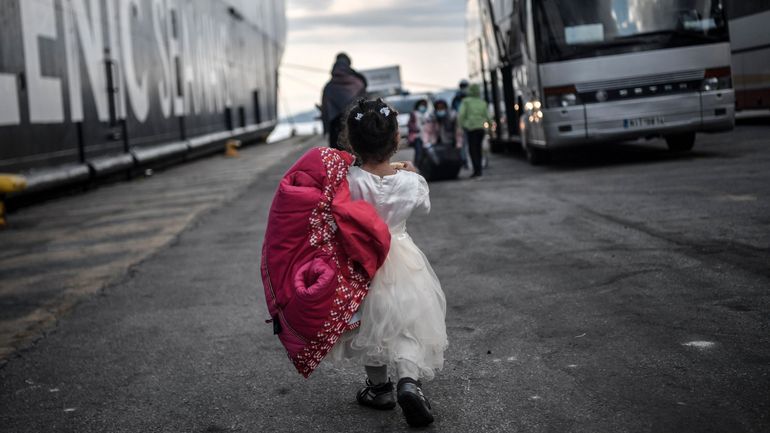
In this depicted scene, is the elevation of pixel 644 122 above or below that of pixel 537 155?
above

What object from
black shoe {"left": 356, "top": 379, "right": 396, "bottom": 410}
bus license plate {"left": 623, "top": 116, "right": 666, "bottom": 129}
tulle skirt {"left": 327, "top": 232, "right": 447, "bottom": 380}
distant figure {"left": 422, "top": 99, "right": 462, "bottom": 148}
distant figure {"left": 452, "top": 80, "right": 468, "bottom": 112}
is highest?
distant figure {"left": 452, "top": 80, "right": 468, "bottom": 112}

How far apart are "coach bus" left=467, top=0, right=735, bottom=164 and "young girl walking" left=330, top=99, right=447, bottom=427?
12.1 meters

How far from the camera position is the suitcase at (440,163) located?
53.5ft

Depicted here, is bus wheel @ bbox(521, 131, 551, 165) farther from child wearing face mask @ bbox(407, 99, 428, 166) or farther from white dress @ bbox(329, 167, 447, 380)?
white dress @ bbox(329, 167, 447, 380)

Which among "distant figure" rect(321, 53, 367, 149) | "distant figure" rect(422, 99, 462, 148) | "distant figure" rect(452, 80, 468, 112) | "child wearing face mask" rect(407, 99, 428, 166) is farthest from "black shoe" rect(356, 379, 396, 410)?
"distant figure" rect(452, 80, 468, 112)

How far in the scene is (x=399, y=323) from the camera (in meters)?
3.95

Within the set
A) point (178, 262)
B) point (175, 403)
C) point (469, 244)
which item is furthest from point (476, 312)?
point (178, 262)

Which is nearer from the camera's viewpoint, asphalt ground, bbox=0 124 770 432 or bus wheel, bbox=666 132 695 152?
asphalt ground, bbox=0 124 770 432

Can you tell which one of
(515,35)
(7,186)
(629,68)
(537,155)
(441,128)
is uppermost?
(515,35)

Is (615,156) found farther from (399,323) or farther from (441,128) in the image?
(399,323)

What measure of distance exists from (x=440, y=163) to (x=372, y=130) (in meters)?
12.5

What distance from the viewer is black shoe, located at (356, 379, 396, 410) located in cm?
416

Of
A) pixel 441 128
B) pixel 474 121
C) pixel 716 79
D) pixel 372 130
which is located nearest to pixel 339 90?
pixel 474 121

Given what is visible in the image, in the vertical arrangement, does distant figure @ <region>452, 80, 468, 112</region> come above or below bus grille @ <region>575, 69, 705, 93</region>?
above
